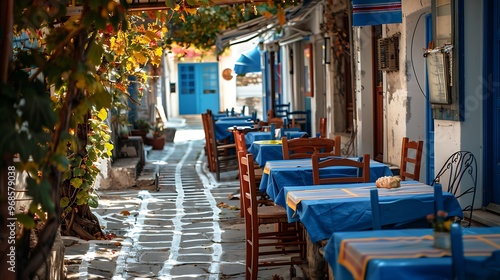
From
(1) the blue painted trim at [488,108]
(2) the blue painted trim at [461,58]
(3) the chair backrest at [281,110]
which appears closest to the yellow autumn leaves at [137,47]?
(2) the blue painted trim at [461,58]

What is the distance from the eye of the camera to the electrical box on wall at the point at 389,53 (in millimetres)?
10758

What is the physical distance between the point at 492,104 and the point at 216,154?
8124mm

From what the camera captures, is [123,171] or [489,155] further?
[123,171]

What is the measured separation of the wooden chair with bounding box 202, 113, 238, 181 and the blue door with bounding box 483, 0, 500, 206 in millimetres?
7897

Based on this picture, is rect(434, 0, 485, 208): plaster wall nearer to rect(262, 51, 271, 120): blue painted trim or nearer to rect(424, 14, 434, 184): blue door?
rect(424, 14, 434, 184): blue door

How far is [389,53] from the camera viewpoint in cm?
1092

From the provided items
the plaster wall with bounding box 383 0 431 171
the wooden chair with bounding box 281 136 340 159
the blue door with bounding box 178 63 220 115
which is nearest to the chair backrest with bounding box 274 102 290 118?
the plaster wall with bounding box 383 0 431 171

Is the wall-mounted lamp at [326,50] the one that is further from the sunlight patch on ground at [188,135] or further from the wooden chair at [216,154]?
the sunlight patch on ground at [188,135]

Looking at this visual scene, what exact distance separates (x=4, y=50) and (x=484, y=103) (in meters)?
5.06

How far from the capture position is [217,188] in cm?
1434

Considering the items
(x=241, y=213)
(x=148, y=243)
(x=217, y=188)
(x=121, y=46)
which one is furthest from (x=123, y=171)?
(x=121, y=46)

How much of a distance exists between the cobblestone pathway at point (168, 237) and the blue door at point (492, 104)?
6.78 ft

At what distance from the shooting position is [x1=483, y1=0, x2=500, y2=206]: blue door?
7.57 metres

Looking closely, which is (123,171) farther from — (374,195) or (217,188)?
(374,195)
